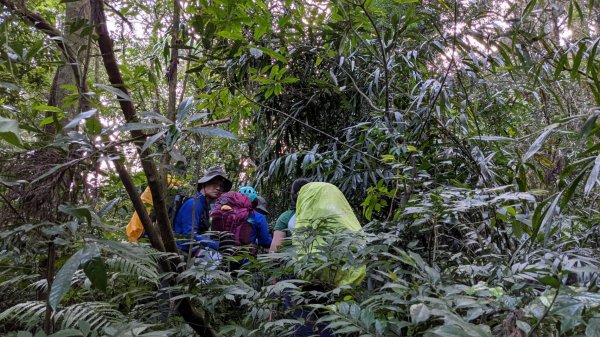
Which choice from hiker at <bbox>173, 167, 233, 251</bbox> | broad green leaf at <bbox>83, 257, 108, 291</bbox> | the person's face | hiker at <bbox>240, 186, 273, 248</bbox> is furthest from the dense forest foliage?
hiker at <bbox>240, 186, 273, 248</bbox>

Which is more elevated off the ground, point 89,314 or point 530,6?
point 530,6

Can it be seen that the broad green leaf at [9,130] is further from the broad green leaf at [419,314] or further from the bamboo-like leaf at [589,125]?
the bamboo-like leaf at [589,125]

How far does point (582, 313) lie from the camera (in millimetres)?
1035

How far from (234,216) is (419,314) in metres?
2.41

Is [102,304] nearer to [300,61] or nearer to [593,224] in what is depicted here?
[593,224]

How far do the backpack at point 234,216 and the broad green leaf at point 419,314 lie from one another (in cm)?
223

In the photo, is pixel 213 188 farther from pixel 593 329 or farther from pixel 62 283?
pixel 593 329

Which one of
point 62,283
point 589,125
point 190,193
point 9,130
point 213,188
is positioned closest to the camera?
point 9,130

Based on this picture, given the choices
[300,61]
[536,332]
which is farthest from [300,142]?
[536,332]

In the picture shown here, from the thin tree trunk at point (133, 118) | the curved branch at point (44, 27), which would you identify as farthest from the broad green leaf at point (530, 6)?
the curved branch at point (44, 27)

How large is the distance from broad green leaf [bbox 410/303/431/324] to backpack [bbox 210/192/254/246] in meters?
2.23

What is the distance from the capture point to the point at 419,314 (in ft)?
3.40

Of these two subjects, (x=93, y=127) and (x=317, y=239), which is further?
(x=317, y=239)

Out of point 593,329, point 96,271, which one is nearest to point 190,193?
point 96,271
